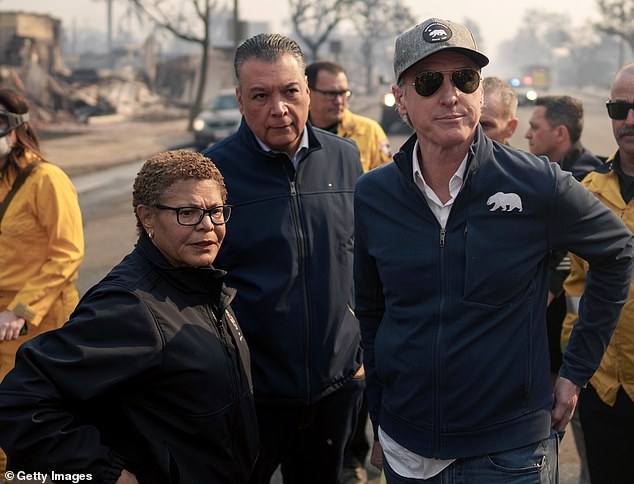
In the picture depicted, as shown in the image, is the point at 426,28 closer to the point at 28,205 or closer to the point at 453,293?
the point at 453,293

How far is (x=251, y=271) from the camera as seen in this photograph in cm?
308

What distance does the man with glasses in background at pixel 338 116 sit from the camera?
5785mm

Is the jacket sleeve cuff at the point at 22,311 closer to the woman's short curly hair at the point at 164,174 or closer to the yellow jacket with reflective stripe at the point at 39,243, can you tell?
the yellow jacket with reflective stripe at the point at 39,243

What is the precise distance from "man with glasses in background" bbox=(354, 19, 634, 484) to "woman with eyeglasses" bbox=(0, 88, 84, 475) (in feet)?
6.24

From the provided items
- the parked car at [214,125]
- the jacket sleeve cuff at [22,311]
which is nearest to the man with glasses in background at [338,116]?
the jacket sleeve cuff at [22,311]

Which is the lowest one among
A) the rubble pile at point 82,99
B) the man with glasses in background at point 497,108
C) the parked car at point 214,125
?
the rubble pile at point 82,99

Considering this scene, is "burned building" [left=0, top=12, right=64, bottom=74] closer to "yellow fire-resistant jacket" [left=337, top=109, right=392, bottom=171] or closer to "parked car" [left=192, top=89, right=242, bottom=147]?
"parked car" [left=192, top=89, right=242, bottom=147]

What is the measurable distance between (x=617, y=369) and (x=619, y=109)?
3.43 feet

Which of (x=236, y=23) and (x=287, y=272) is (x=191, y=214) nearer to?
(x=287, y=272)

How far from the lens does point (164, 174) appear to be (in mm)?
2531

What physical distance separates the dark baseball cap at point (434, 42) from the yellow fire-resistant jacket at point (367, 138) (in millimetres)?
3205

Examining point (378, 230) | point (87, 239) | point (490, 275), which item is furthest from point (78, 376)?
point (87, 239)

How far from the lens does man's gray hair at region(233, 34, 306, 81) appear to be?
316cm

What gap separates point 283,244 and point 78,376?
1.07 meters
